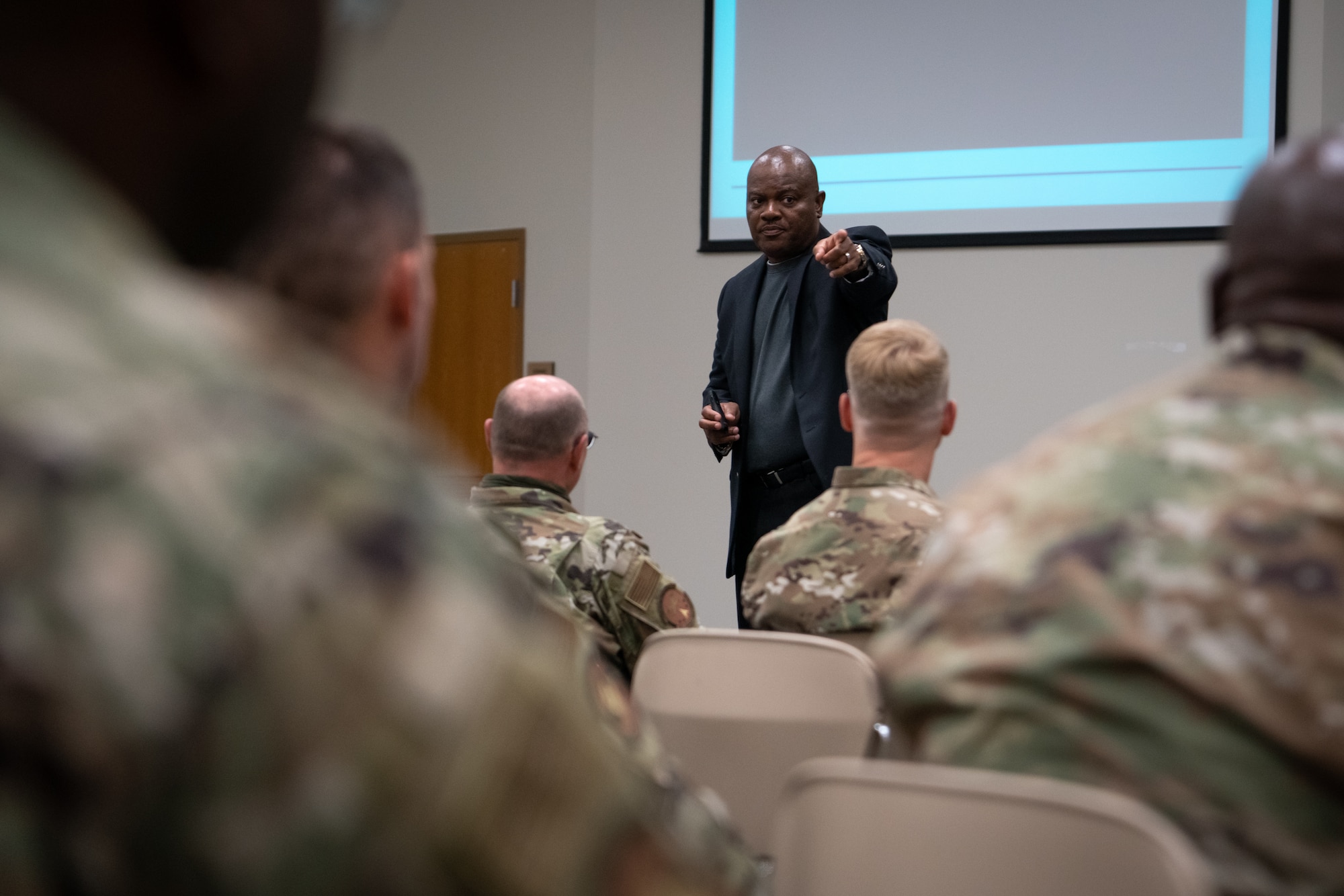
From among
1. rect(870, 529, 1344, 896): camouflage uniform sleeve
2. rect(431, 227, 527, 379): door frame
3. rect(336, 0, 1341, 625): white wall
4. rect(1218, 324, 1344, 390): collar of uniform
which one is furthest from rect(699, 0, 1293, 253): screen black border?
rect(870, 529, 1344, 896): camouflage uniform sleeve

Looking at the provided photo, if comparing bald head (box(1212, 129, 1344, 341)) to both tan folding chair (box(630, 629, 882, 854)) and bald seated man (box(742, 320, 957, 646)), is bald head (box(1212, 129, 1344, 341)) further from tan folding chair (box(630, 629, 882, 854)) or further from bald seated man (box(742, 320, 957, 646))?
bald seated man (box(742, 320, 957, 646))

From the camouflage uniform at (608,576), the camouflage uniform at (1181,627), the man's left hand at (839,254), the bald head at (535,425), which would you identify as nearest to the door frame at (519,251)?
the man's left hand at (839,254)

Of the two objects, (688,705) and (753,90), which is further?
(753,90)

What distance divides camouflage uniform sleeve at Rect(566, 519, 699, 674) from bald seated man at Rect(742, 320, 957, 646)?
7.4 inches

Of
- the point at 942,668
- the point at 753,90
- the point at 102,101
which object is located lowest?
the point at 942,668

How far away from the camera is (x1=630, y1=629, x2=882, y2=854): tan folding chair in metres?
1.56

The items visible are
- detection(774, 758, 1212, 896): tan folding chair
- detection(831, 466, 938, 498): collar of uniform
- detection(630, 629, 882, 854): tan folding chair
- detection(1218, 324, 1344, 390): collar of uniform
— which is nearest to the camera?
detection(774, 758, 1212, 896): tan folding chair

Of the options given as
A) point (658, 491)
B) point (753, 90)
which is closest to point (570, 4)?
point (753, 90)

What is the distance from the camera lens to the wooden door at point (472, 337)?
6.55 meters

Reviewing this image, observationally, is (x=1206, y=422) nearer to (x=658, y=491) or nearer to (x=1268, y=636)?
(x=1268, y=636)

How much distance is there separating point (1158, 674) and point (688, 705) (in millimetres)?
866

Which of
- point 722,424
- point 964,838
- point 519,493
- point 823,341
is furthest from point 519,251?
point 964,838

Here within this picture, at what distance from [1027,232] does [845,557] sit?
3555mm

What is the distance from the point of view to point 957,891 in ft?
3.17
